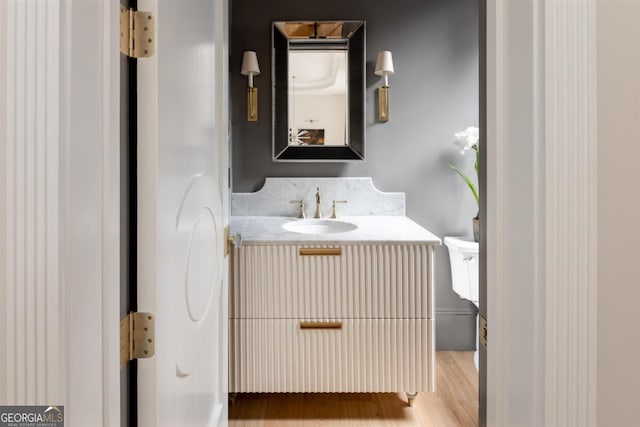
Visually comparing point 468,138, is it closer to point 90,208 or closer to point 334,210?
point 334,210

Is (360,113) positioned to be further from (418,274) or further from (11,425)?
(11,425)

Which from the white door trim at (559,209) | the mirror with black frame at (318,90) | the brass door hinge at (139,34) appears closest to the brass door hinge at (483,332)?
the white door trim at (559,209)

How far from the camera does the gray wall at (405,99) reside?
2549 mm

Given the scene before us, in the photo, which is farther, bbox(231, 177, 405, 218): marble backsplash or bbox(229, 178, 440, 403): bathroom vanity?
bbox(231, 177, 405, 218): marble backsplash

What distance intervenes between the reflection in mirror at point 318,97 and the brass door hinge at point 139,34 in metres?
1.76

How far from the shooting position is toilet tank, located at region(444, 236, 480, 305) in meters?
2.33

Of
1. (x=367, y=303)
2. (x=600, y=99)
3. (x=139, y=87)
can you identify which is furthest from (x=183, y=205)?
(x=367, y=303)

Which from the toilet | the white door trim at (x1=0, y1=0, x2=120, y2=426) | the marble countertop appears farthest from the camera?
A: the toilet

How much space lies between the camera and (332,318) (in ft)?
6.36

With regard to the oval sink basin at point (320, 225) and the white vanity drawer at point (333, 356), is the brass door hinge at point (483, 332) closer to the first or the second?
the white vanity drawer at point (333, 356)

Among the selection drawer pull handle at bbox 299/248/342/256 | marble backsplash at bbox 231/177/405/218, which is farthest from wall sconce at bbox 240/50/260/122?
drawer pull handle at bbox 299/248/342/256

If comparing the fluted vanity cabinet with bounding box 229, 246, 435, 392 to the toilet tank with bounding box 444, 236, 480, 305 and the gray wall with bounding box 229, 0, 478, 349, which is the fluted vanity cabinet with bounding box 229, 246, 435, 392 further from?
the gray wall with bounding box 229, 0, 478, 349

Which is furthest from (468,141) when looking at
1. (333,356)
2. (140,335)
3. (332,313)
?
(140,335)

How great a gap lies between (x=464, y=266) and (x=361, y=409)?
0.91 meters
